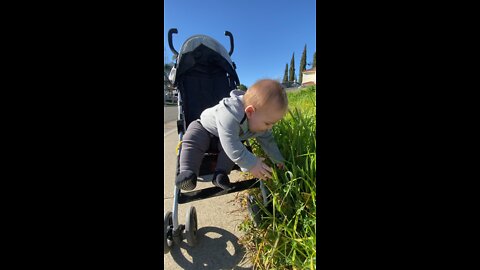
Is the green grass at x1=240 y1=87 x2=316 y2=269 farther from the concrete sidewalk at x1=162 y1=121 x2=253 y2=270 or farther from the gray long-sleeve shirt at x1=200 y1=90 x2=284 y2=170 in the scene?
the gray long-sleeve shirt at x1=200 y1=90 x2=284 y2=170

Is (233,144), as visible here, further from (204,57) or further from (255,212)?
(204,57)

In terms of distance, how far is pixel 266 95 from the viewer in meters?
1.10

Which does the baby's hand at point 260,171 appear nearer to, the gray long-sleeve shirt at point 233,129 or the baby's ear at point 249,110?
the gray long-sleeve shirt at point 233,129

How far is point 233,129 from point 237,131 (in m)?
0.03

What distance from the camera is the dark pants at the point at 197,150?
119 centimetres

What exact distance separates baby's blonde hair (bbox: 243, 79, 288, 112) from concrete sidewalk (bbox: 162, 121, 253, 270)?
2.74 feet

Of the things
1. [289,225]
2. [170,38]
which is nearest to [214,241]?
[289,225]

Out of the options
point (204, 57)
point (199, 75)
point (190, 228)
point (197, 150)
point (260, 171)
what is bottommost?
point (190, 228)

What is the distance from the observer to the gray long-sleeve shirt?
111 centimetres

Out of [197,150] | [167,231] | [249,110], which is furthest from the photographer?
[197,150]

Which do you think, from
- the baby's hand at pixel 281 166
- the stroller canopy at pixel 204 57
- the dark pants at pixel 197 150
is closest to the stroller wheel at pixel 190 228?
the dark pants at pixel 197 150
